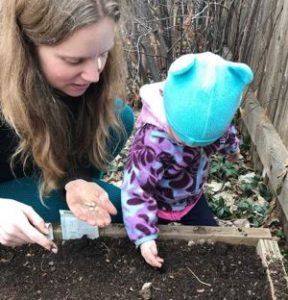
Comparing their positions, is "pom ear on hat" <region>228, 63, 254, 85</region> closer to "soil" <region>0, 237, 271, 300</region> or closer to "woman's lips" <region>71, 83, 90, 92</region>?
"woman's lips" <region>71, 83, 90, 92</region>

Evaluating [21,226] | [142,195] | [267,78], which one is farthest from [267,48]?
[21,226]

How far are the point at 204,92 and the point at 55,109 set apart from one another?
20.4 inches

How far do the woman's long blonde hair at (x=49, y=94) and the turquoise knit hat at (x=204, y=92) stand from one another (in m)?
0.29

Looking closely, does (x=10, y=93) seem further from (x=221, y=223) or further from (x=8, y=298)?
(x=221, y=223)

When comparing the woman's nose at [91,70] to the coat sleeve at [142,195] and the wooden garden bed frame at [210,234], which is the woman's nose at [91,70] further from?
the wooden garden bed frame at [210,234]

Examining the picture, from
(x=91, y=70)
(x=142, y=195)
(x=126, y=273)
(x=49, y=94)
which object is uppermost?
(x=91, y=70)

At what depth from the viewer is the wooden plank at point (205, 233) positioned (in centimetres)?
180

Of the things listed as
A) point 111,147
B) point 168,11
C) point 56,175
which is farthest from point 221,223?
point 168,11

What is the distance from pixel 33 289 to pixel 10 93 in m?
0.65

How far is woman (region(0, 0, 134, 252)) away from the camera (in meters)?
1.43

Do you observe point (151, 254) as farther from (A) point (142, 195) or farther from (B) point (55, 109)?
(B) point (55, 109)

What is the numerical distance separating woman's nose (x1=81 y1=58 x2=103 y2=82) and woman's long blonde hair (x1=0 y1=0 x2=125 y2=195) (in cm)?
12

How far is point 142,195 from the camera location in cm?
171

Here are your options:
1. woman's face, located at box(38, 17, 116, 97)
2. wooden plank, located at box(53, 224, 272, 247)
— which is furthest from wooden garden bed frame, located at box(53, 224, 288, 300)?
woman's face, located at box(38, 17, 116, 97)
